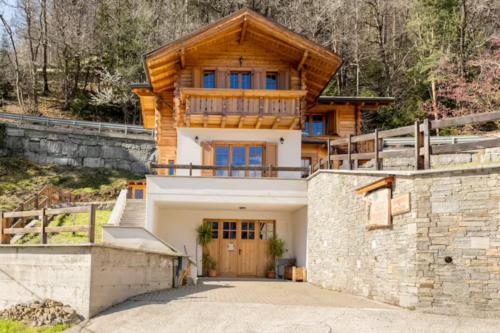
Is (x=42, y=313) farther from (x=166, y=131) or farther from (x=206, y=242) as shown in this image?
(x=166, y=131)

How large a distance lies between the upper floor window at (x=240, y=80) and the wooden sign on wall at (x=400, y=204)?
1069 cm

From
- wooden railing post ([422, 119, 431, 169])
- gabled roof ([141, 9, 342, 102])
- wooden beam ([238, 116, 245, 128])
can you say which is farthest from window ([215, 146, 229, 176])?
A: wooden railing post ([422, 119, 431, 169])

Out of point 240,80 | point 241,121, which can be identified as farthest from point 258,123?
point 240,80

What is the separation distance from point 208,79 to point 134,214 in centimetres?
588

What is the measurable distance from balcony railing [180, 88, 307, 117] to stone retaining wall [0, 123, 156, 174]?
15275mm

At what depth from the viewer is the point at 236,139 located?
2159cm

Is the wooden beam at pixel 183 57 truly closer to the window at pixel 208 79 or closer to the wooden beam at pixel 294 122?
the window at pixel 208 79

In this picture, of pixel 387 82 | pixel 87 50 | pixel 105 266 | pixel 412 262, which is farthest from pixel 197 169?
pixel 87 50

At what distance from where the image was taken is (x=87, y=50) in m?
42.6

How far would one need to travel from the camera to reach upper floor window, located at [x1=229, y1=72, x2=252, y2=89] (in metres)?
21.8

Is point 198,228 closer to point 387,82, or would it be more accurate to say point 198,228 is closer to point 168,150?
point 168,150

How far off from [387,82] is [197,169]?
76.5 feet

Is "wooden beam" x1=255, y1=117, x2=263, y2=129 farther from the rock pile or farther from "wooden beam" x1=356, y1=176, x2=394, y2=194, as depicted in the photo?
the rock pile

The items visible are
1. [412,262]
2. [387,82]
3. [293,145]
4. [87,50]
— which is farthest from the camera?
[87,50]
